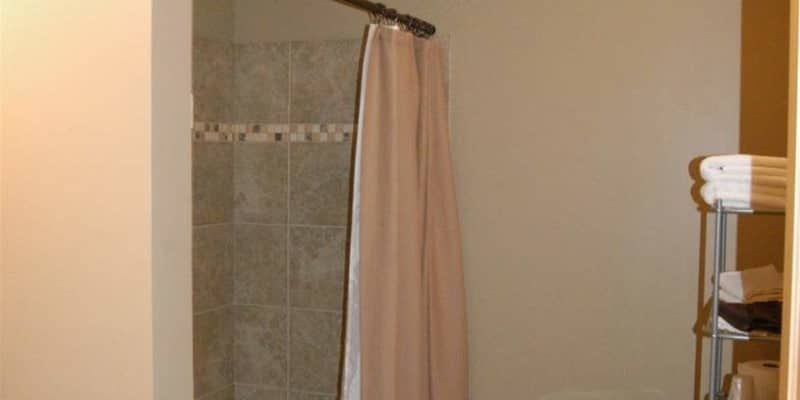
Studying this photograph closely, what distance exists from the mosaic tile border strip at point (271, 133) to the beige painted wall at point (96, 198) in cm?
133

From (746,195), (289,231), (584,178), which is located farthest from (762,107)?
(289,231)

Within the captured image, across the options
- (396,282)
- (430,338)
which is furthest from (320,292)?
(396,282)

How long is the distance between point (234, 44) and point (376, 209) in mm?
1266

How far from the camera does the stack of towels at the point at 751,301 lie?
1718mm

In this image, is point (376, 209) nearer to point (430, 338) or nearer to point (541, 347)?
point (430, 338)

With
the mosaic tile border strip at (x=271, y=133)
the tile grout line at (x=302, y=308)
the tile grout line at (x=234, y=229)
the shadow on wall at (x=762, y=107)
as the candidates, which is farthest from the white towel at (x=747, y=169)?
the tile grout line at (x=234, y=229)

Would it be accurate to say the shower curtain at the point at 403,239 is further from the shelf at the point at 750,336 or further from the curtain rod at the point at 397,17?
the shelf at the point at 750,336

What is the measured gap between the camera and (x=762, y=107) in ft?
8.02

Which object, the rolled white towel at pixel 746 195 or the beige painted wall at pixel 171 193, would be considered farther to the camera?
the rolled white towel at pixel 746 195

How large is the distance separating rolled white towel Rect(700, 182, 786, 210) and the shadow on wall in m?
0.80

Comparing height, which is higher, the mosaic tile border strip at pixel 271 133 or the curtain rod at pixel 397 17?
the curtain rod at pixel 397 17

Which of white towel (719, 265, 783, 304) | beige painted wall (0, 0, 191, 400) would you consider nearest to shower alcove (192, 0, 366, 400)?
beige painted wall (0, 0, 191, 400)

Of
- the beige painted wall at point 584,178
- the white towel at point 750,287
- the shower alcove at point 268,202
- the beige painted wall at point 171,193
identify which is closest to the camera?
the beige painted wall at point 171,193

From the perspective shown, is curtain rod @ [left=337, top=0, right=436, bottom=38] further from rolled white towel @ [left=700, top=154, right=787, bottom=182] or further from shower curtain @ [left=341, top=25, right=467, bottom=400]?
rolled white towel @ [left=700, top=154, right=787, bottom=182]
